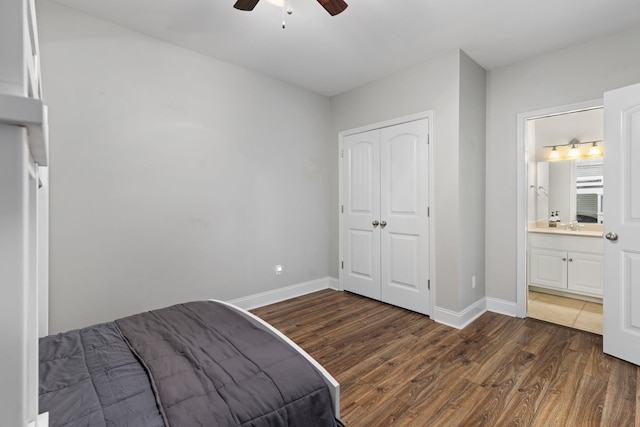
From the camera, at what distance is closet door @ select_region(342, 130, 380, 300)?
370cm

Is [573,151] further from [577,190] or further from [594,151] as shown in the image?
[577,190]

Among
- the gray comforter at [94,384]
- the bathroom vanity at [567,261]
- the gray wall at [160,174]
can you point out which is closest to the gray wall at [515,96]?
the bathroom vanity at [567,261]

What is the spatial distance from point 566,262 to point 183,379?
4.45 meters

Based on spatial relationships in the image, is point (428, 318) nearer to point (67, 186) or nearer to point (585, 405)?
point (585, 405)

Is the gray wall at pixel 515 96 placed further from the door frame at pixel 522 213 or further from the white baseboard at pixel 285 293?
the white baseboard at pixel 285 293

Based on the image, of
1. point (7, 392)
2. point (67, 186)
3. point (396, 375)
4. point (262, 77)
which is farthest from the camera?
point (262, 77)

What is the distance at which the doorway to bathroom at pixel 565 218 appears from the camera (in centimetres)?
355

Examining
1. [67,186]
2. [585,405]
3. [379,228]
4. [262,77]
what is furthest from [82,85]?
[585,405]

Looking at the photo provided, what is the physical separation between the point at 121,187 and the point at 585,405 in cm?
359

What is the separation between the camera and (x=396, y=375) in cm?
213

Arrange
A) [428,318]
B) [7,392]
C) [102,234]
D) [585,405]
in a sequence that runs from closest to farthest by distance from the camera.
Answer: [7,392], [585,405], [102,234], [428,318]

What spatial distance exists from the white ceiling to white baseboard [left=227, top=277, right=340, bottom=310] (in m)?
2.55

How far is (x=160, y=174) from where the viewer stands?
Result: 109 inches

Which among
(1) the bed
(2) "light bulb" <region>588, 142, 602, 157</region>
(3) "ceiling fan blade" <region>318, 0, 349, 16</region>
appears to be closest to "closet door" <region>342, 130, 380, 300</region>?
(3) "ceiling fan blade" <region>318, 0, 349, 16</region>
